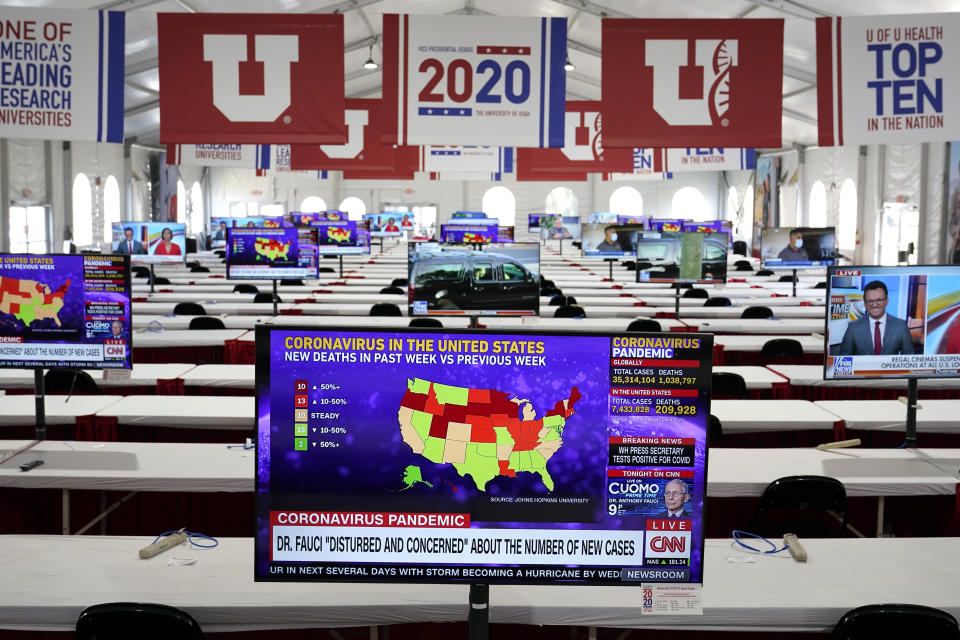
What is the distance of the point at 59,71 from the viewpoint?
6.41 metres

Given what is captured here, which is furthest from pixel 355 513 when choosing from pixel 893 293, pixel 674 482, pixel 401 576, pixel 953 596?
pixel 893 293

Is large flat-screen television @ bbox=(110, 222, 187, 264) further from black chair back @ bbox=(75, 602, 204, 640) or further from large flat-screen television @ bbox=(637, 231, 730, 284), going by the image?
black chair back @ bbox=(75, 602, 204, 640)

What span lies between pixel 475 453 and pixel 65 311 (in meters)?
2.73

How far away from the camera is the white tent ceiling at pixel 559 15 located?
45.2 feet

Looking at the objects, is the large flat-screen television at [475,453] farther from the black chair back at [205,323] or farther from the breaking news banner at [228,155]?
the breaking news banner at [228,155]

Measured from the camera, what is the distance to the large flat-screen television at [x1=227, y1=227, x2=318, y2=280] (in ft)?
30.8

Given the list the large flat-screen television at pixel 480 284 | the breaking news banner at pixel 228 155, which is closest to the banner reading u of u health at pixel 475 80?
the large flat-screen television at pixel 480 284

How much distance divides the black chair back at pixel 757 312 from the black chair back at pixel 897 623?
24.6 ft

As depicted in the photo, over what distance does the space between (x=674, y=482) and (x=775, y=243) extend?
34.8ft

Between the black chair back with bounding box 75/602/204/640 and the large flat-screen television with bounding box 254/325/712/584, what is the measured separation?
56 cm

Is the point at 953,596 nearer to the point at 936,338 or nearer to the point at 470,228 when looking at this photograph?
the point at 936,338

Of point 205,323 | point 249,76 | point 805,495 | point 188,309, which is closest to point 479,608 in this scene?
point 805,495

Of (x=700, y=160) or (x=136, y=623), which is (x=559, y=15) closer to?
(x=700, y=160)

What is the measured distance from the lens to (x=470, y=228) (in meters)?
14.0
